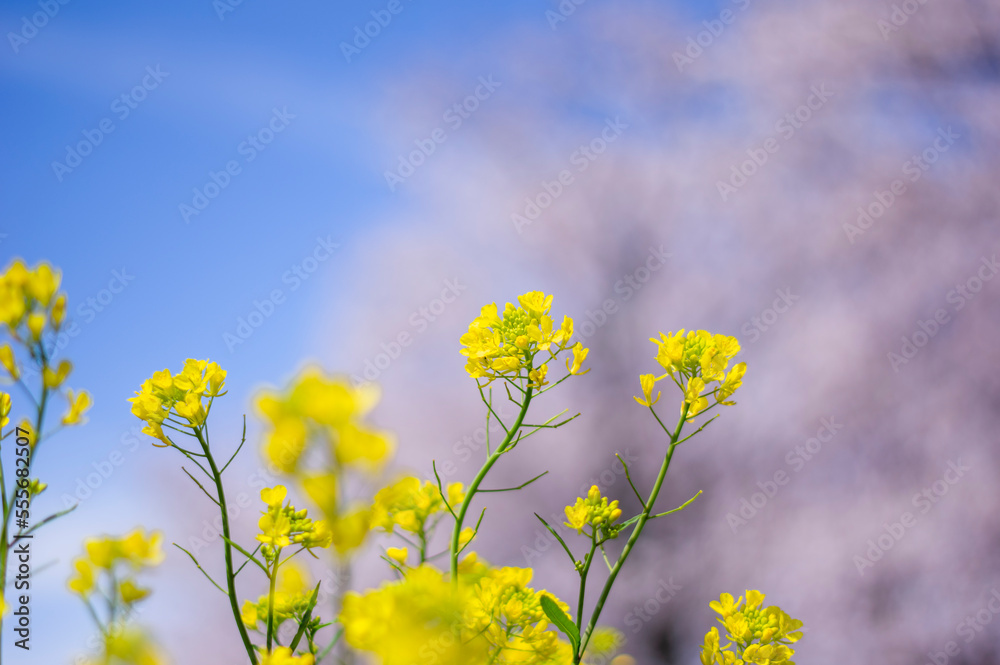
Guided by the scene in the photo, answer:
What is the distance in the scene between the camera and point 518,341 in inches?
23.2

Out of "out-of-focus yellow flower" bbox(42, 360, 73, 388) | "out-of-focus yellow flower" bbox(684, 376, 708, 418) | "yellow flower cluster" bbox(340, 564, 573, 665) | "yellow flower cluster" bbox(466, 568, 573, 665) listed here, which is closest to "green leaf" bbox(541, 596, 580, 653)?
"yellow flower cluster" bbox(466, 568, 573, 665)

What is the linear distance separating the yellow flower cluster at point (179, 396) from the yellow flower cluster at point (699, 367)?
0.40 meters

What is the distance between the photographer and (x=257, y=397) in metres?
0.24

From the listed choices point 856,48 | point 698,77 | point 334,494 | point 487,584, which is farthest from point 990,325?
point 334,494

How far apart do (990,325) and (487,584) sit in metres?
3.58

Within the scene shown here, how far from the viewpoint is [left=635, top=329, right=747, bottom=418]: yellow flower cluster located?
2.05 feet

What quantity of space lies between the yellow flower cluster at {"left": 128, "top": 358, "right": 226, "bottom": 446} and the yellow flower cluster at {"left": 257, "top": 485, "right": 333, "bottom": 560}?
0.29 ft

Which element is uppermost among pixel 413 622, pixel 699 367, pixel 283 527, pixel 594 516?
pixel 699 367

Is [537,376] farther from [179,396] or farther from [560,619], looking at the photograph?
[179,396]

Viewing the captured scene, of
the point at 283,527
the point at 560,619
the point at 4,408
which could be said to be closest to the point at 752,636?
the point at 560,619

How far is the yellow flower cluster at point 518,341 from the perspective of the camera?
1.93ft

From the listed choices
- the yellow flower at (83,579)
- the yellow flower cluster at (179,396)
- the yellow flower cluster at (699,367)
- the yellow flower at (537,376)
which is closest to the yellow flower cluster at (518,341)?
the yellow flower at (537,376)

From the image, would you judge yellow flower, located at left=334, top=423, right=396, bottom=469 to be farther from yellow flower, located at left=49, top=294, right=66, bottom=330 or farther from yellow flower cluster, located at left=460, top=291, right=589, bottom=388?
yellow flower cluster, located at left=460, top=291, right=589, bottom=388

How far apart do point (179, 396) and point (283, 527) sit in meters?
0.17
